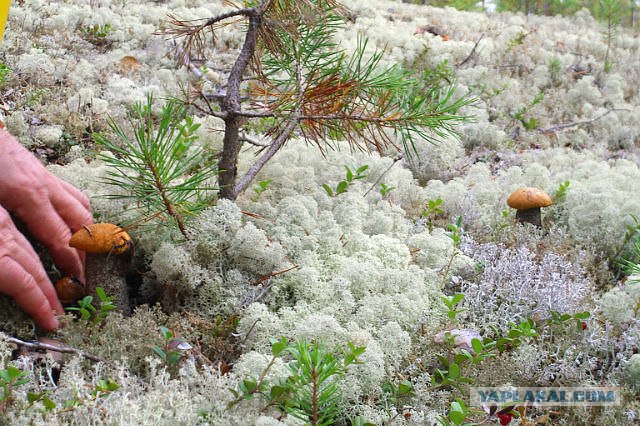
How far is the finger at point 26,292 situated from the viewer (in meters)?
2.15

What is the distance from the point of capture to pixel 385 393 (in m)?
2.19

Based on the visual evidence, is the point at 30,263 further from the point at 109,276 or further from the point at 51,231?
the point at 109,276

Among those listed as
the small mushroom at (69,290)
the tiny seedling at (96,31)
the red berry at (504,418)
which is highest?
the tiny seedling at (96,31)

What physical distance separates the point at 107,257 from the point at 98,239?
128mm

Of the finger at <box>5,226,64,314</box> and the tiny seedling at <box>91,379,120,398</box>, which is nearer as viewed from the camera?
the tiny seedling at <box>91,379,120,398</box>

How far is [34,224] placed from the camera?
235cm

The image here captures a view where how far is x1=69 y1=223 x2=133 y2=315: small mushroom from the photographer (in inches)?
88.4

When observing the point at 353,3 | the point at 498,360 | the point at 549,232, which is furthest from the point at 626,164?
the point at 353,3

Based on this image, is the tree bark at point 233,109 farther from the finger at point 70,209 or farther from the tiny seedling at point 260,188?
the finger at point 70,209

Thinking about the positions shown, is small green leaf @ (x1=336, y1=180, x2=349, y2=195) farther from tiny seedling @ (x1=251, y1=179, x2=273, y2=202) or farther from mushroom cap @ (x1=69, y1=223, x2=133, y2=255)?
mushroom cap @ (x1=69, y1=223, x2=133, y2=255)

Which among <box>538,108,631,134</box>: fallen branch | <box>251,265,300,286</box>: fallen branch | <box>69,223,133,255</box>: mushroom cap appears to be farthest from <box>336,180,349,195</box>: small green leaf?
<box>538,108,631,134</box>: fallen branch

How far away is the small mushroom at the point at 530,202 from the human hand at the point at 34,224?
245cm

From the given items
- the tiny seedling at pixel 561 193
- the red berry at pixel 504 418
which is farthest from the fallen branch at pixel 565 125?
the red berry at pixel 504 418

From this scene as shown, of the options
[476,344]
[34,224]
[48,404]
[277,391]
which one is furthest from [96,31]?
[476,344]
